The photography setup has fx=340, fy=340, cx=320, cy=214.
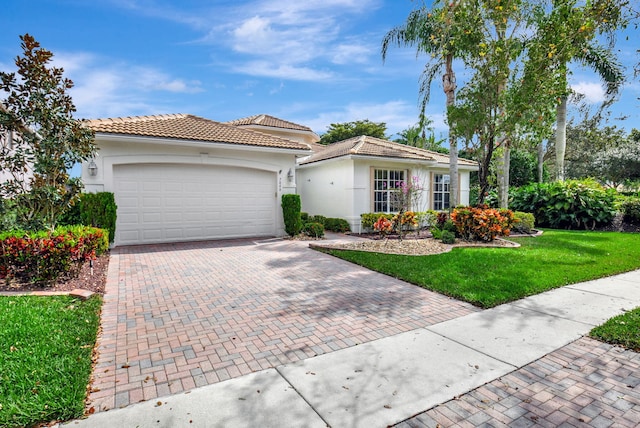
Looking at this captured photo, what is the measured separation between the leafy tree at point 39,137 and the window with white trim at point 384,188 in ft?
35.5

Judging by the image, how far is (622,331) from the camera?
166 inches

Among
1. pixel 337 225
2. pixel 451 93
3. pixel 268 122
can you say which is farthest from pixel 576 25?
pixel 268 122

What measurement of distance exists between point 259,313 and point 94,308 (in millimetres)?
2366

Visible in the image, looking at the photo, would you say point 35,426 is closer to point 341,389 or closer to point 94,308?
point 341,389

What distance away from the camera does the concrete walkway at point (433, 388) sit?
2611mm

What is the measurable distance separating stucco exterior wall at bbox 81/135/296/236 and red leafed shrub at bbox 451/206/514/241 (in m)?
6.16

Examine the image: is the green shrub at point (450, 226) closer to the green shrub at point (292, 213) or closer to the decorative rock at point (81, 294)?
the green shrub at point (292, 213)

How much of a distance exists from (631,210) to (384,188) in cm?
1045

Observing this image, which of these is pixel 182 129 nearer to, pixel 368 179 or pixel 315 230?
pixel 315 230

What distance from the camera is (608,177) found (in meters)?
24.1

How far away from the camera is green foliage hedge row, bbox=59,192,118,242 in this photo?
936 cm

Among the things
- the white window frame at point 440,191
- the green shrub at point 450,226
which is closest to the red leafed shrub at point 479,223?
the green shrub at point 450,226

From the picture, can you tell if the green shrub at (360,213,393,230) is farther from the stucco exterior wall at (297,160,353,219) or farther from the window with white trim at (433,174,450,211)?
the window with white trim at (433,174,450,211)

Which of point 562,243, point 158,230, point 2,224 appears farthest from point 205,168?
point 562,243
